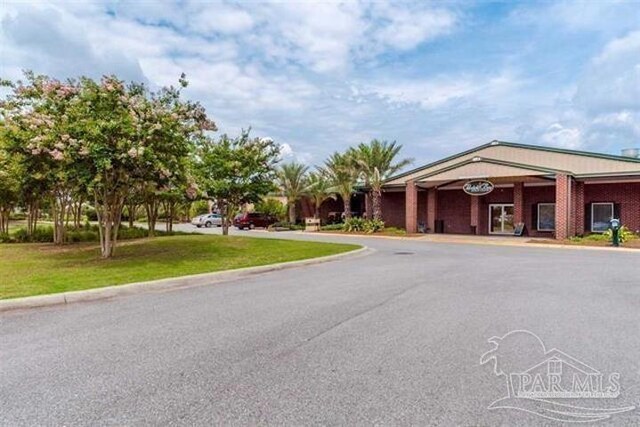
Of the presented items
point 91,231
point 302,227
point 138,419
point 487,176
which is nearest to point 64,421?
point 138,419

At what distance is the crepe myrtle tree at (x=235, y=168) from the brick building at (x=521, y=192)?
11874 mm

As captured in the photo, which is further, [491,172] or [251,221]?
[251,221]

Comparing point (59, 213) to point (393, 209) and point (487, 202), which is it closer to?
point (393, 209)

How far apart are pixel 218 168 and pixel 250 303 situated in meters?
13.3

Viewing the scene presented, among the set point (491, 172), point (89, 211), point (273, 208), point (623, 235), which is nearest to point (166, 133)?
point (491, 172)

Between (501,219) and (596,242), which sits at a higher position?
(501,219)

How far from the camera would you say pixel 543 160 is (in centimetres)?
2814

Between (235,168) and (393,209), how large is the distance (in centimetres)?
1730

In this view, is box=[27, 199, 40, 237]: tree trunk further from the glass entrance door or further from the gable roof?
the glass entrance door

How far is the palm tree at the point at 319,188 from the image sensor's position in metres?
36.3

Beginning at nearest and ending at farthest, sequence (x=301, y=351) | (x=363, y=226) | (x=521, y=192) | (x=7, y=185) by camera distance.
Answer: (x=301, y=351) < (x=7, y=185) < (x=521, y=192) < (x=363, y=226)

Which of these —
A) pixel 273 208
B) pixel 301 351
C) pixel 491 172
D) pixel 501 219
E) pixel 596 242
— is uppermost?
pixel 491 172

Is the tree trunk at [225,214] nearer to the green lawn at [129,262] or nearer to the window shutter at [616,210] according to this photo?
the green lawn at [129,262]

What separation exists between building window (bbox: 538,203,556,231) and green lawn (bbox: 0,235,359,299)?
1619 cm
